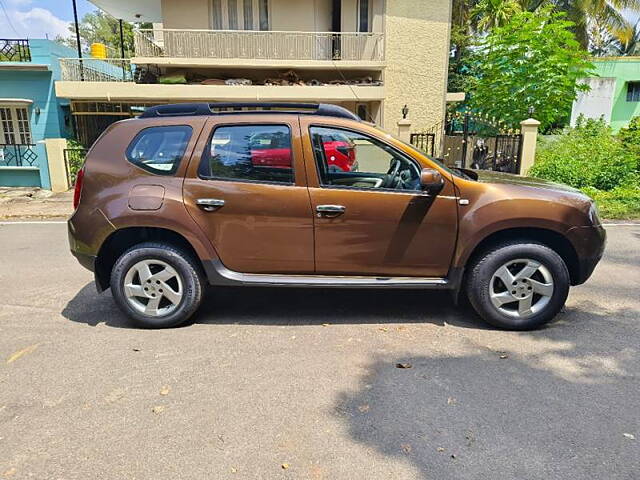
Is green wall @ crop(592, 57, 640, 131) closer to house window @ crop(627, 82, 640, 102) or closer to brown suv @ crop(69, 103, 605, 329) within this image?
house window @ crop(627, 82, 640, 102)

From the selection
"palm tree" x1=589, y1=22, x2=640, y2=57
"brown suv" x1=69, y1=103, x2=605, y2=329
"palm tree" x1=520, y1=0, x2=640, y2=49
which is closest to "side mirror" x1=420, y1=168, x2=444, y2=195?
"brown suv" x1=69, y1=103, x2=605, y2=329

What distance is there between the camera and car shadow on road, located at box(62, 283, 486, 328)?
15.0 ft

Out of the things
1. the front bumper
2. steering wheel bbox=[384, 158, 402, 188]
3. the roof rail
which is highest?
the roof rail

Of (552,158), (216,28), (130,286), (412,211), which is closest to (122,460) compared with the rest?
(130,286)

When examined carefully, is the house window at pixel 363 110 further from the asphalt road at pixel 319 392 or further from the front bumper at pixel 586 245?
the front bumper at pixel 586 245

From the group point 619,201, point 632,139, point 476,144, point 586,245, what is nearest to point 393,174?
point 586,245

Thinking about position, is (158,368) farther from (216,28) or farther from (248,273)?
(216,28)

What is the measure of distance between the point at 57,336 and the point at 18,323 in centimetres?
61

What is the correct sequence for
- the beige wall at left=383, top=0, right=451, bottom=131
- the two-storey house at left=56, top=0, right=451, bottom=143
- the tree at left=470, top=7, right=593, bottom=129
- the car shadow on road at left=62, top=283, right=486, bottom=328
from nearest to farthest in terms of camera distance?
1. the car shadow on road at left=62, top=283, right=486, bottom=328
2. the tree at left=470, top=7, right=593, bottom=129
3. the two-storey house at left=56, top=0, right=451, bottom=143
4. the beige wall at left=383, top=0, right=451, bottom=131

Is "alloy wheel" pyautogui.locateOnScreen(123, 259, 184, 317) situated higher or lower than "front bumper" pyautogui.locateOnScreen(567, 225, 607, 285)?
lower

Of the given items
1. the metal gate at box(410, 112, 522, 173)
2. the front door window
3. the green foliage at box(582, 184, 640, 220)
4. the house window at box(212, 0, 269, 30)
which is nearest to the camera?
the front door window

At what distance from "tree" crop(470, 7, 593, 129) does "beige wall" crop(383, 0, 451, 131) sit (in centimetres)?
233

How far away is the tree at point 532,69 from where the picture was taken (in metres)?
15.0

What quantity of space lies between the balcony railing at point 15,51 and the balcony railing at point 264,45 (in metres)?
3.60
